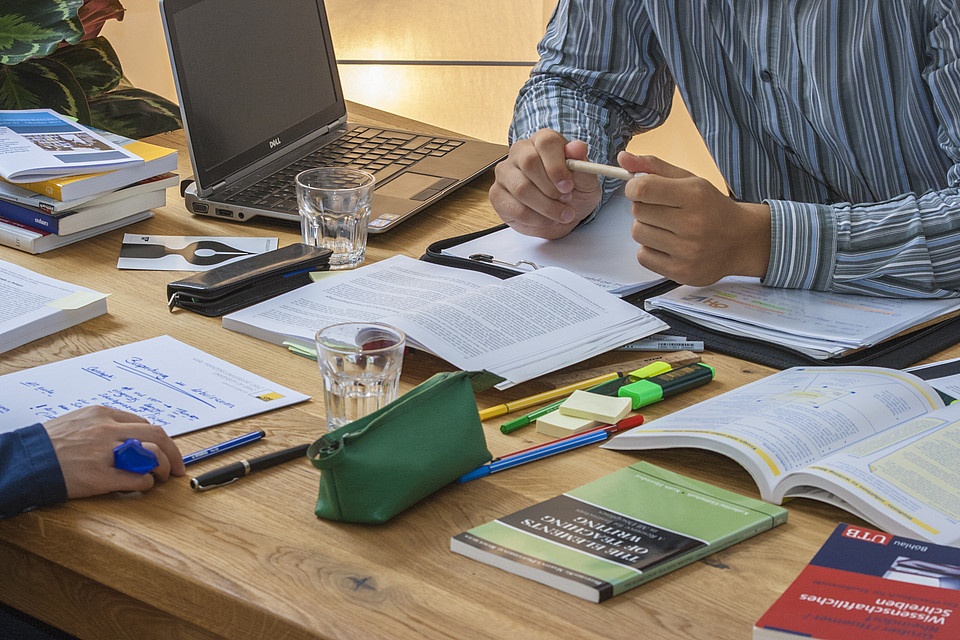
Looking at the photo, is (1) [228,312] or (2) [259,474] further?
(1) [228,312]

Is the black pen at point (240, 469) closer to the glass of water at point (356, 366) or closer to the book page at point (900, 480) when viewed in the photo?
the glass of water at point (356, 366)

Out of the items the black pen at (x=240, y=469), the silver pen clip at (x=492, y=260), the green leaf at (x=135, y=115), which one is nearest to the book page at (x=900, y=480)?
the black pen at (x=240, y=469)

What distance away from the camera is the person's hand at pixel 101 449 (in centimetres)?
74

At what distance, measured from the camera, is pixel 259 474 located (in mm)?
794

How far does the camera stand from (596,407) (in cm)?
88

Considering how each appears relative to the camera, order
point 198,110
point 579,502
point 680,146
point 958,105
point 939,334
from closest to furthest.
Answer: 1. point 579,502
2. point 939,334
3. point 958,105
4. point 198,110
5. point 680,146

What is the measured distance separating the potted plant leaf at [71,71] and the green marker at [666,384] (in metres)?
1.20

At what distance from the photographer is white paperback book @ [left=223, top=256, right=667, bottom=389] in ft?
3.14

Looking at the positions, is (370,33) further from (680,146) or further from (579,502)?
(579,502)

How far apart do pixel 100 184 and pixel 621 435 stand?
82cm

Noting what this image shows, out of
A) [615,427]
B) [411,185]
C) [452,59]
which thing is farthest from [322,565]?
[452,59]

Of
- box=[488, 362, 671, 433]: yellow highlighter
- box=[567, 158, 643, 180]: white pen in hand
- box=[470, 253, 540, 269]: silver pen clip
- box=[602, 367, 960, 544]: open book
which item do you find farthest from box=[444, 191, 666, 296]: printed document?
box=[602, 367, 960, 544]: open book

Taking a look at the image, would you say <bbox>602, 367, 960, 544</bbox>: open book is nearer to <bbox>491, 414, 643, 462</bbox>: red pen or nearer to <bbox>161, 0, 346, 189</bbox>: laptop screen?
<bbox>491, 414, 643, 462</bbox>: red pen

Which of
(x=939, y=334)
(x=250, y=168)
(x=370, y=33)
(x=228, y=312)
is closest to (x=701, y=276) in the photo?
(x=939, y=334)
